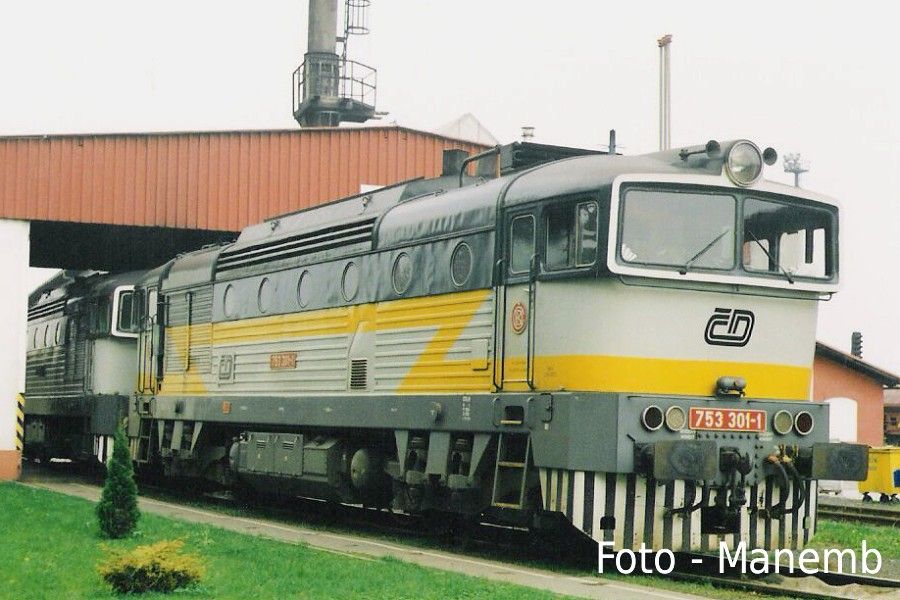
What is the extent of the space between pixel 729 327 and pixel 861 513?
9639 millimetres

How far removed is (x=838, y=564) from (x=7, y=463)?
16560 millimetres

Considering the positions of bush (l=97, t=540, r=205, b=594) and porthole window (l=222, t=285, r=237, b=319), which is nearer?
bush (l=97, t=540, r=205, b=594)

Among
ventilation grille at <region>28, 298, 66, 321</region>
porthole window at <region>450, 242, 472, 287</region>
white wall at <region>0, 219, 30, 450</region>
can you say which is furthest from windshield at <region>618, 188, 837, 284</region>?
ventilation grille at <region>28, 298, 66, 321</region>

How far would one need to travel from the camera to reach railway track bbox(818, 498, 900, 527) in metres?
20.0

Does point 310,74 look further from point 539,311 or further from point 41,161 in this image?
point 539,311

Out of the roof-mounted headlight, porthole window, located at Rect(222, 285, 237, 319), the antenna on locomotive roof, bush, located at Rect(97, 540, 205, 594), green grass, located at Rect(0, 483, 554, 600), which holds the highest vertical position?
the antenna on locomotive roof

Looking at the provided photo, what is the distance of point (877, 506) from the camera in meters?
23.6

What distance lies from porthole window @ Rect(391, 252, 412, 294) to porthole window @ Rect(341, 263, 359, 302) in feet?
3.38

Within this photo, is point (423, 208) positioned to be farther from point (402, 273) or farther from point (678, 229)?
point (678, 229)

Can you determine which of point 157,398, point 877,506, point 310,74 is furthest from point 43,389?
point 877,506

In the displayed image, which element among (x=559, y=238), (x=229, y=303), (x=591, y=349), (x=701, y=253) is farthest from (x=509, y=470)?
(x=229, y=303)

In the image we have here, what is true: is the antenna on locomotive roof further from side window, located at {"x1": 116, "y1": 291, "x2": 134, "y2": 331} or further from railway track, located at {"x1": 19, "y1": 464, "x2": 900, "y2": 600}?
side window, located at {"x1": 116, "y1": 291, "x2": 134, "y2": 331}

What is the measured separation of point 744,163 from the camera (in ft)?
43.6

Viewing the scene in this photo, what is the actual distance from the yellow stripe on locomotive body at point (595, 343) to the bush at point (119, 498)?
3130 mm
